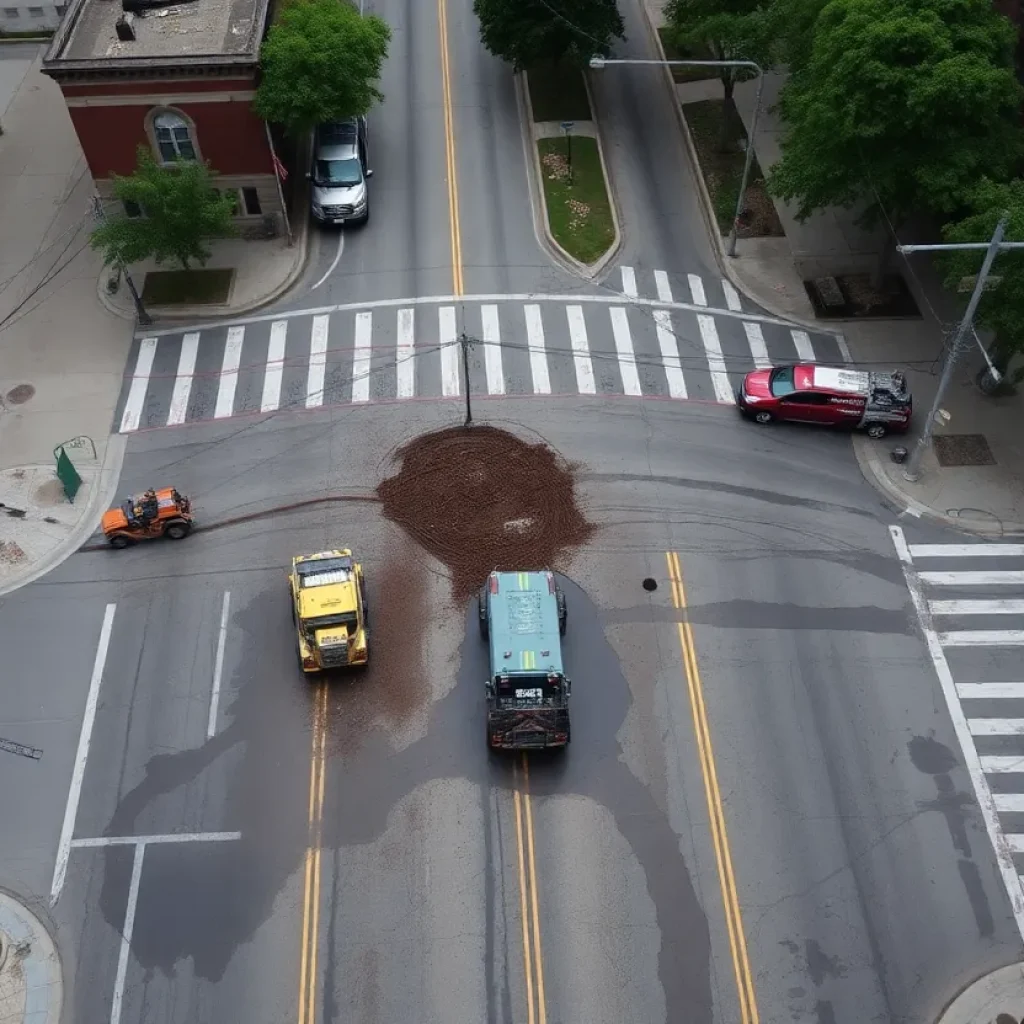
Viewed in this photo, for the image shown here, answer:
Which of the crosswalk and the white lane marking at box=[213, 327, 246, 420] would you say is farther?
the crosswalk

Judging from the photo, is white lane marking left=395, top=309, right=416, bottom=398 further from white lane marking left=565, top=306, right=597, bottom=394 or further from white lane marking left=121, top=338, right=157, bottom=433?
white lane marking left=121, top=338, right=157, bottom=433

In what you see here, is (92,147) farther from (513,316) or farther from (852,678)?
(852,678)

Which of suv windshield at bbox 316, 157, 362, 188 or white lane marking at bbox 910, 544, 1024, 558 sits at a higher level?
suv windshield at bbox 316, 157, 362, 188

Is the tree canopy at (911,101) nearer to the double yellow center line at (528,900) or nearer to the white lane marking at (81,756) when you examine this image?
the double yellow center line at (528,900)

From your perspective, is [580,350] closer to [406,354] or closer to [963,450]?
[406,354]

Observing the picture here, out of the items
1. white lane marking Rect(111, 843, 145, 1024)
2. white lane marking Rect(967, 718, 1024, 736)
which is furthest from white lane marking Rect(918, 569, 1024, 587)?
white lane marking Rect(111, 843, 145, 1024)

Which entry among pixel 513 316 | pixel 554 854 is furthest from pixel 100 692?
pixel 513 316
